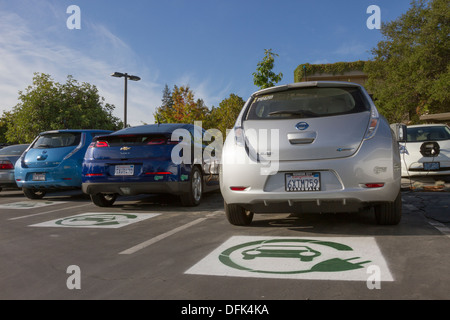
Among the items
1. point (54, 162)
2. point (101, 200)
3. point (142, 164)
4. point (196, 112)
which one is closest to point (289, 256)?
point (142, 164)

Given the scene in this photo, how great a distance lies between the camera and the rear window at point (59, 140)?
8.80 meters

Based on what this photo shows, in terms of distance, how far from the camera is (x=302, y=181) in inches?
165

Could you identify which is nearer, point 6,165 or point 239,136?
point 239,136

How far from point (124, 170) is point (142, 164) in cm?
33

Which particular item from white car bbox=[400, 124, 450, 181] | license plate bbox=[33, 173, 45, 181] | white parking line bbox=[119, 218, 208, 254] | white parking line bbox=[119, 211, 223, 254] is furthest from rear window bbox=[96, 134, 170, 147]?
white car bbox=[400, 124, 450, 181]

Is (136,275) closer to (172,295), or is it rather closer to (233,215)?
(172,295)

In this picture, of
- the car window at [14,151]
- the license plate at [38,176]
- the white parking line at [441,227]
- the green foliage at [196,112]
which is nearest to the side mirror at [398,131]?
the white parking line at [441,227]

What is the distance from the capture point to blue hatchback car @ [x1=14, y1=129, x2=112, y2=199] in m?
8.51

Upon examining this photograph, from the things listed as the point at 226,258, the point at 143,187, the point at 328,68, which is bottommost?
the point at 226,258

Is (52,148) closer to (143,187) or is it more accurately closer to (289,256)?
(143,187)

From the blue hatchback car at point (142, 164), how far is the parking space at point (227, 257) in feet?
2.24

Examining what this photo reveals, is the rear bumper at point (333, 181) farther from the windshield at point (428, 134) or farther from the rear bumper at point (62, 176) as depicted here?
the windshield at point (428, 134)
